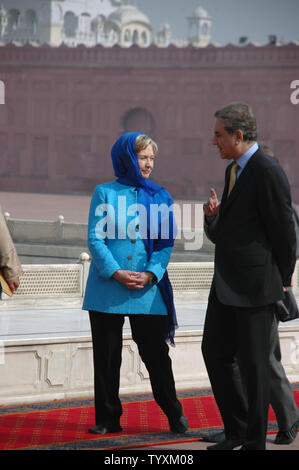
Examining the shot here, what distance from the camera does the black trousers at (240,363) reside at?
3.14m

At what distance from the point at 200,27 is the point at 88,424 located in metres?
52.4

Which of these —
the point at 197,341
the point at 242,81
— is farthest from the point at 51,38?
the point at 197,341

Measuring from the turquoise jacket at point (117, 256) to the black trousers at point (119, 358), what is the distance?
0.07m

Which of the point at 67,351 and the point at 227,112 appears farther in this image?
the point at 67,351

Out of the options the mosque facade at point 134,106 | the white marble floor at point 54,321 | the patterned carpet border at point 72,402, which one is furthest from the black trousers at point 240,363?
the mosque facade at point 134,106

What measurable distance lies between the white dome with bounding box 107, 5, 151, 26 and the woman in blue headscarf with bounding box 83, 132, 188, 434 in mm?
46473

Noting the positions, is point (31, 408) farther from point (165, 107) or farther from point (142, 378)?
point (165, 107)

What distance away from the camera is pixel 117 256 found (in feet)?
11.9

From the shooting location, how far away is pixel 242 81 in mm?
24844

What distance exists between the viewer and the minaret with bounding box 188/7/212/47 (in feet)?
175

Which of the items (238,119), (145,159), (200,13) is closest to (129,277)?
(145,159)

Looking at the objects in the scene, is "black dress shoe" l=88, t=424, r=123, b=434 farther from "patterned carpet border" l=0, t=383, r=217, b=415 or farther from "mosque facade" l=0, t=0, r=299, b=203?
"mosque facade" l=0, t=0, r=299, b=203

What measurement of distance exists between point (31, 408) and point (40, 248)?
9.93 m

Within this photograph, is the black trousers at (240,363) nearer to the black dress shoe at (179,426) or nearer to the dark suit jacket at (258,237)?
the dark suit jacket at (258,237)
